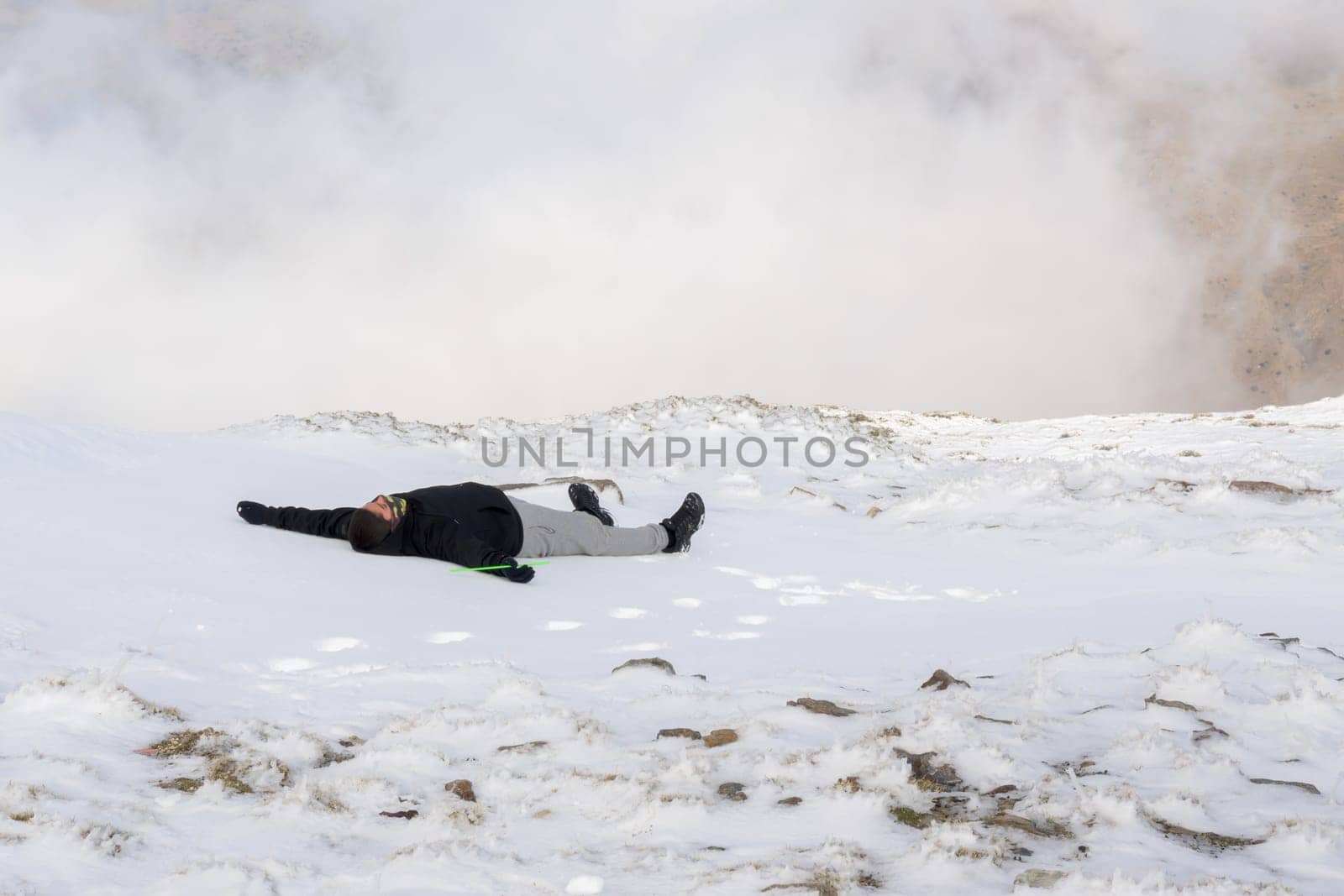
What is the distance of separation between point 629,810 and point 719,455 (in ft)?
28.0

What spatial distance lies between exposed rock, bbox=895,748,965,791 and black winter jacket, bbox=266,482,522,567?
3.02 meters

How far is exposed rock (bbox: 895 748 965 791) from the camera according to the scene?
2.29m

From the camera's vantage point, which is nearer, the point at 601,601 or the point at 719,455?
the point at 601,601

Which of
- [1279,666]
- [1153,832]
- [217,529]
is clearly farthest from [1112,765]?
[217,529]

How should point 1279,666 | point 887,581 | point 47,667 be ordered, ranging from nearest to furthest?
1. point 47,667
2. point 1279,666
3. point 887,581

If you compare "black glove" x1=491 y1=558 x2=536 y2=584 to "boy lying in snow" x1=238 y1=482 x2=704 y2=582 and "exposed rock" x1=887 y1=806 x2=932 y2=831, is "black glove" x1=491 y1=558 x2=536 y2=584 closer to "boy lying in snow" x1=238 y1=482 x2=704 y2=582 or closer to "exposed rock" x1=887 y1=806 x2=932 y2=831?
"boy lying in snow" x1=238 y1=482 x2=704 y2=582

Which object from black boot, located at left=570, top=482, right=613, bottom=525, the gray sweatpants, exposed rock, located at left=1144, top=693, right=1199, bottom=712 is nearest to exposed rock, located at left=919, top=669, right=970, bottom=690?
exposed rock, located at left=1144, top=693, right=1199, bottom=712

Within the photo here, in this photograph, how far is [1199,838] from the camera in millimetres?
1968

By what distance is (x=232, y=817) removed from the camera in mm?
2104

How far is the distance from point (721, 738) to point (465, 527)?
282 cm

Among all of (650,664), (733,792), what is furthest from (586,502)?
(733,792)

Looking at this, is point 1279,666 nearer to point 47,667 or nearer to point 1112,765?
point 1112,765

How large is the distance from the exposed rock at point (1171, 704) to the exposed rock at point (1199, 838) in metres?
0.87

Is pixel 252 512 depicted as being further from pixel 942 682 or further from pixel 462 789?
pixel 942 682
